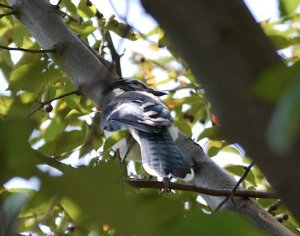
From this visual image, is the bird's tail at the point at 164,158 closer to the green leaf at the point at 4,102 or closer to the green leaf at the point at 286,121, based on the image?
the green leaf at the point at 4,102

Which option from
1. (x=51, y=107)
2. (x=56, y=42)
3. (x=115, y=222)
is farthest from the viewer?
(x=51, y=107)

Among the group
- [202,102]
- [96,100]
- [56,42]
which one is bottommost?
[202,102]

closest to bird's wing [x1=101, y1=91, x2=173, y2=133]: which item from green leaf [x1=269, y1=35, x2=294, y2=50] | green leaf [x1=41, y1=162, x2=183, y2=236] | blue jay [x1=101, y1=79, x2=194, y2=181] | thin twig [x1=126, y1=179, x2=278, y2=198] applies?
blue jay [x1=101, y1=79, x2=194, y2=181]

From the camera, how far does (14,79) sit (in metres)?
1.76

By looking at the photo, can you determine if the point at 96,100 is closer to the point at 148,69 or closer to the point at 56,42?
the point at 56,42

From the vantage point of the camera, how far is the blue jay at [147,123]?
75.7 inches

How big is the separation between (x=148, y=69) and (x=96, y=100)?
0.70 meters

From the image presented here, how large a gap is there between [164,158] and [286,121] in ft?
5.37

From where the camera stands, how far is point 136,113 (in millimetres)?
2609

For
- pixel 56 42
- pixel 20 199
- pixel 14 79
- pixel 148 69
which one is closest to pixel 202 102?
pixel 148 69

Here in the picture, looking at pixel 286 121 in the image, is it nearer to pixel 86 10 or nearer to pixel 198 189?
pixel 198 189

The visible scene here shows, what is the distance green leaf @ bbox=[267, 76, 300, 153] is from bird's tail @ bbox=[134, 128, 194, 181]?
4.48 feet

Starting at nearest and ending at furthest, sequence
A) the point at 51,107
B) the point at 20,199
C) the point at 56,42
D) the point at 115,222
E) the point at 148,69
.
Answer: the point at 115,222 → the point at 20,199 → the point at 56,42 → the point at 51,107 → the point at 148,69

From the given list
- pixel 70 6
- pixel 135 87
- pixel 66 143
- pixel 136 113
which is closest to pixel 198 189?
pixel 66 143
